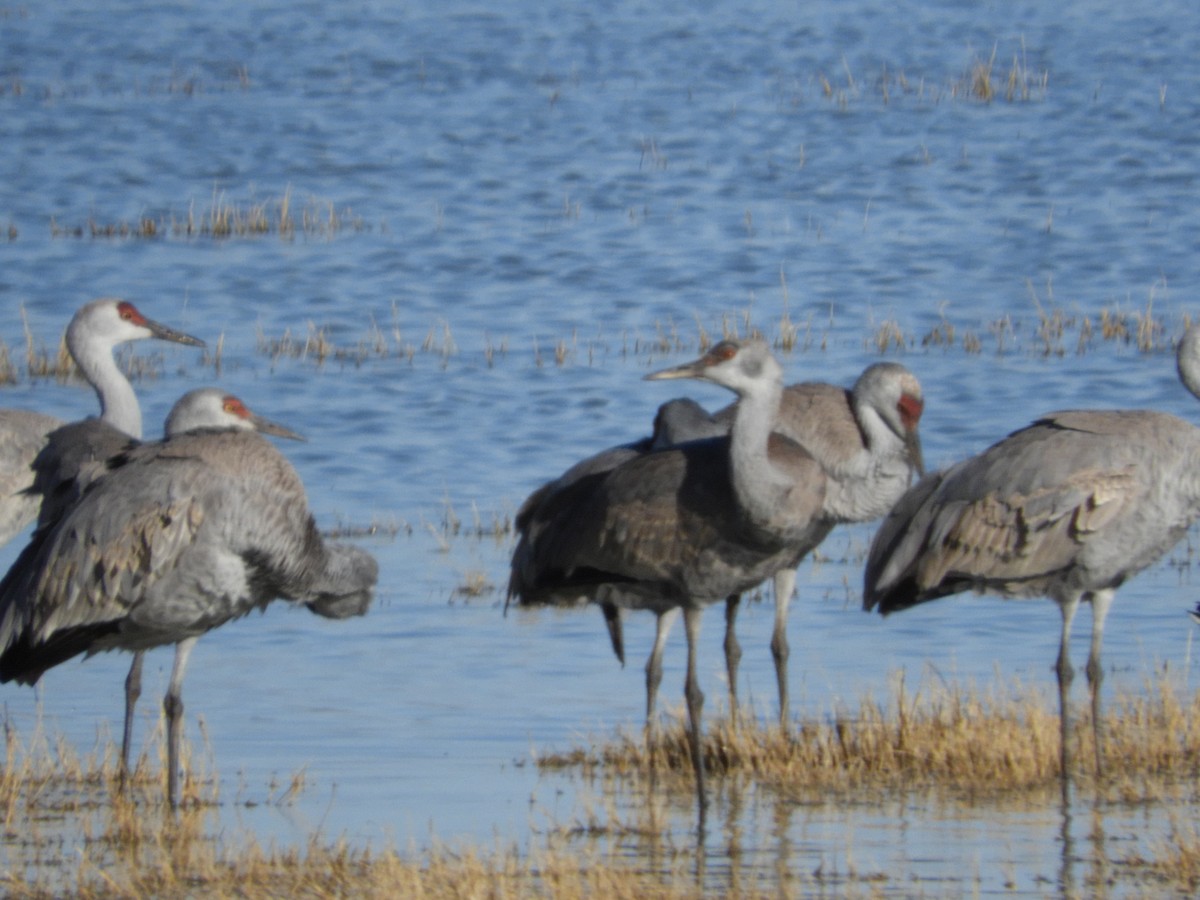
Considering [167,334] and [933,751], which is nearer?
[933,751]

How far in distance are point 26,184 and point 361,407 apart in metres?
9.70

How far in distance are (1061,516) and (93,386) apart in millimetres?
4520

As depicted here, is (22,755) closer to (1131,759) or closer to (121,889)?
(121,889)

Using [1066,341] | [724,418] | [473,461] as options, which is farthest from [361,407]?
[724,418]

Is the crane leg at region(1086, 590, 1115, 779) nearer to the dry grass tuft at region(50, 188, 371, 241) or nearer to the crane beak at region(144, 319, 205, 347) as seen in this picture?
the crane beak at region(144, 319, 205, 347)

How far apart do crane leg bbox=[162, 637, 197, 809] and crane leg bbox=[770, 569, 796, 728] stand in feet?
6.75

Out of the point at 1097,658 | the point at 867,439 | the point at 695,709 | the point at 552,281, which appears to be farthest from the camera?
the point at 552,281

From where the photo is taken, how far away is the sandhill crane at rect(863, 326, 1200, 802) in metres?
8.20

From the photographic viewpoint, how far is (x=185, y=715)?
9195 mm

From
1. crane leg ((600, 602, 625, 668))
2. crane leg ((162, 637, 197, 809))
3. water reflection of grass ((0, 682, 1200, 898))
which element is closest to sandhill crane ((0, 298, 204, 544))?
water reflection of grass ((0, 682, 1200, 898))

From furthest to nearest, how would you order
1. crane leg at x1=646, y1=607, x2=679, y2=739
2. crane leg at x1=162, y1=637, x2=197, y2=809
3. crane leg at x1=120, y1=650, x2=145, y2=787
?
crane leg at x1=646, y1=607, x2=679, y2=739, crane leg at x1=120, y1=650, x2=145, y2=787, crane leg at x1=162, y1=637, x2=197, y2=809

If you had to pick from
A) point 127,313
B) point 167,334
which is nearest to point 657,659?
point 167,334

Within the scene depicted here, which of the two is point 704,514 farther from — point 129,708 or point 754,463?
point 129,708

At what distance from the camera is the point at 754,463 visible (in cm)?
772
